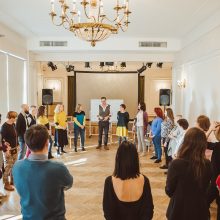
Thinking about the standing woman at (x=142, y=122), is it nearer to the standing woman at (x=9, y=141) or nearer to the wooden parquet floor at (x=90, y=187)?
the wooden parquet floor at (x=90, y=187)

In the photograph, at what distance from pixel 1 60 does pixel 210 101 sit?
195 inches

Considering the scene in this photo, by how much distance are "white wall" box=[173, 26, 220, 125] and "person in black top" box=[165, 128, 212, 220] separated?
408 cm

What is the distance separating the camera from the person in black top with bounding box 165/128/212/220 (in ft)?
7.54

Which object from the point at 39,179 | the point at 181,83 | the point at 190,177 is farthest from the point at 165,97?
the point at 39,179

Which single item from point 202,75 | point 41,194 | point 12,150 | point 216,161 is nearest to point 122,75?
point 202,75

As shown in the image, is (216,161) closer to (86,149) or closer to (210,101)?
(210,101)

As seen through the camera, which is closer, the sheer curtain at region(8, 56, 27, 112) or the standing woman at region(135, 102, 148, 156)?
the sheer curtain at region(8, 56, 27, 112)

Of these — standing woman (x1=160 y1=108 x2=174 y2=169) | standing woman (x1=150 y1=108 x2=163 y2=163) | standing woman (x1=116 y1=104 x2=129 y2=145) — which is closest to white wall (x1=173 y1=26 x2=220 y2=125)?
standing woman (x1=160 y1=108 x2=174 y2=169)

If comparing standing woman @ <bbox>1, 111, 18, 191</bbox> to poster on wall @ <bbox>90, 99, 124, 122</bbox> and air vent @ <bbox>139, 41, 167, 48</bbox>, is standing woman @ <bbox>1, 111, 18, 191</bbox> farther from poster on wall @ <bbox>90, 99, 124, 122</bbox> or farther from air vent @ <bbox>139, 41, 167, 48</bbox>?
poster on wall @ <bbox>90, 99, 124, 122</bbox>

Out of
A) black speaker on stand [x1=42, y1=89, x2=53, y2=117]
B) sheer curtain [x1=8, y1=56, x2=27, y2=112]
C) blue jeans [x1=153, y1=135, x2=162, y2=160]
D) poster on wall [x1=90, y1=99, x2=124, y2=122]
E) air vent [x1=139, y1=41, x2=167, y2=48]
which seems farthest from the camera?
poster on wall [x1=90, y1=99, x2=124, y2=122]

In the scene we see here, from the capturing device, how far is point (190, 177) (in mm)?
2305

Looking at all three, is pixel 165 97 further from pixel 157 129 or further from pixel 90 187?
pixel 90 187

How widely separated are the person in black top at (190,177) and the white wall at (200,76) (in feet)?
13.4

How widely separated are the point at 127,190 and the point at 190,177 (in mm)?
576
